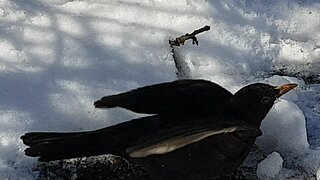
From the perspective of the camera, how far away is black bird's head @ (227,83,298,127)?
3496 mm

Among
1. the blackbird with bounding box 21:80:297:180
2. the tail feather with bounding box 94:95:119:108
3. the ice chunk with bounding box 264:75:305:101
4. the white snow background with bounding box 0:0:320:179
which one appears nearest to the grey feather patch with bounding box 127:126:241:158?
the blackbird with bounding box 21:80:297:180

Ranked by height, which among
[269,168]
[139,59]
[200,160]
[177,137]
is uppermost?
[139,59]

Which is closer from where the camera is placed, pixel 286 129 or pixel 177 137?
pixel 177 137

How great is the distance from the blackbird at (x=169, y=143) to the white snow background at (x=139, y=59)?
205 mm

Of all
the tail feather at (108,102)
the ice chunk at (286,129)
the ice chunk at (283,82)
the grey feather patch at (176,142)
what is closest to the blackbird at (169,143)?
the grey feather patch at (176,142)

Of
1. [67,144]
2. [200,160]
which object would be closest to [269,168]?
[200,160]

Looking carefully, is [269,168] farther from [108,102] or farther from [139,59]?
[139,59]

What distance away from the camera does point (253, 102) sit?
3.52 metres

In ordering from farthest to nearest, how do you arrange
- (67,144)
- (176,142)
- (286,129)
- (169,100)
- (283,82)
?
(283,82), (286,129), (169,100), (67,144), (176,142)

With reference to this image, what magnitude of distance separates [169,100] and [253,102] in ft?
1.13

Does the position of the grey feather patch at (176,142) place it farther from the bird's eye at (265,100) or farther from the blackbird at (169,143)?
the bird's eye at (265,100)

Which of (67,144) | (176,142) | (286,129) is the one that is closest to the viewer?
(176,142)

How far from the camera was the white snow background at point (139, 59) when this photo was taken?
3619 mm

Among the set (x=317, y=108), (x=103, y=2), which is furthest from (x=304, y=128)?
(x=103, y=2)
